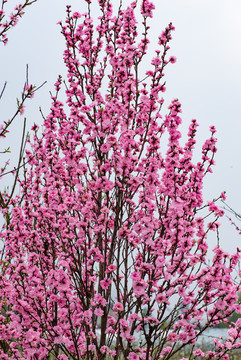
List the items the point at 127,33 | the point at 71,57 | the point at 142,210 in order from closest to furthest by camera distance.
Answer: the point at 142,210
the point at 127,33
the point at 71,57

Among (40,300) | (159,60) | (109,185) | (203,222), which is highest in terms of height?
(159,60)

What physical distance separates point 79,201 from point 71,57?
2.05m

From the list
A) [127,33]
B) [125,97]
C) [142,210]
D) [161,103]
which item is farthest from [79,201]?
[127,33]

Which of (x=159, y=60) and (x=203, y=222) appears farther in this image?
(x=159, y=60)

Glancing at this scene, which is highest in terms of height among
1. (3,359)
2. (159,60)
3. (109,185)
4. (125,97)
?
(159,60)

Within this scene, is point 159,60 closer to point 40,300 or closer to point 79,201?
point 79,201

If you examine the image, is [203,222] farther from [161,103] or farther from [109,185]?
[161,103]

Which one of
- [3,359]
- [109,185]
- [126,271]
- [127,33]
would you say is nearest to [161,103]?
[127,33]

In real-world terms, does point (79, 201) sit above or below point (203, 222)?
above

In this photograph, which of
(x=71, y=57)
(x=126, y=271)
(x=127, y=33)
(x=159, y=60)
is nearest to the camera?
(x=126, y=271)

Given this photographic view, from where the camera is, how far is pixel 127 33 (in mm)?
4238

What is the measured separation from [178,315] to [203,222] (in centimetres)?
102

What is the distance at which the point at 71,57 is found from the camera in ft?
14.9

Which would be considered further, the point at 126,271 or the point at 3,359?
the point at 3,359
